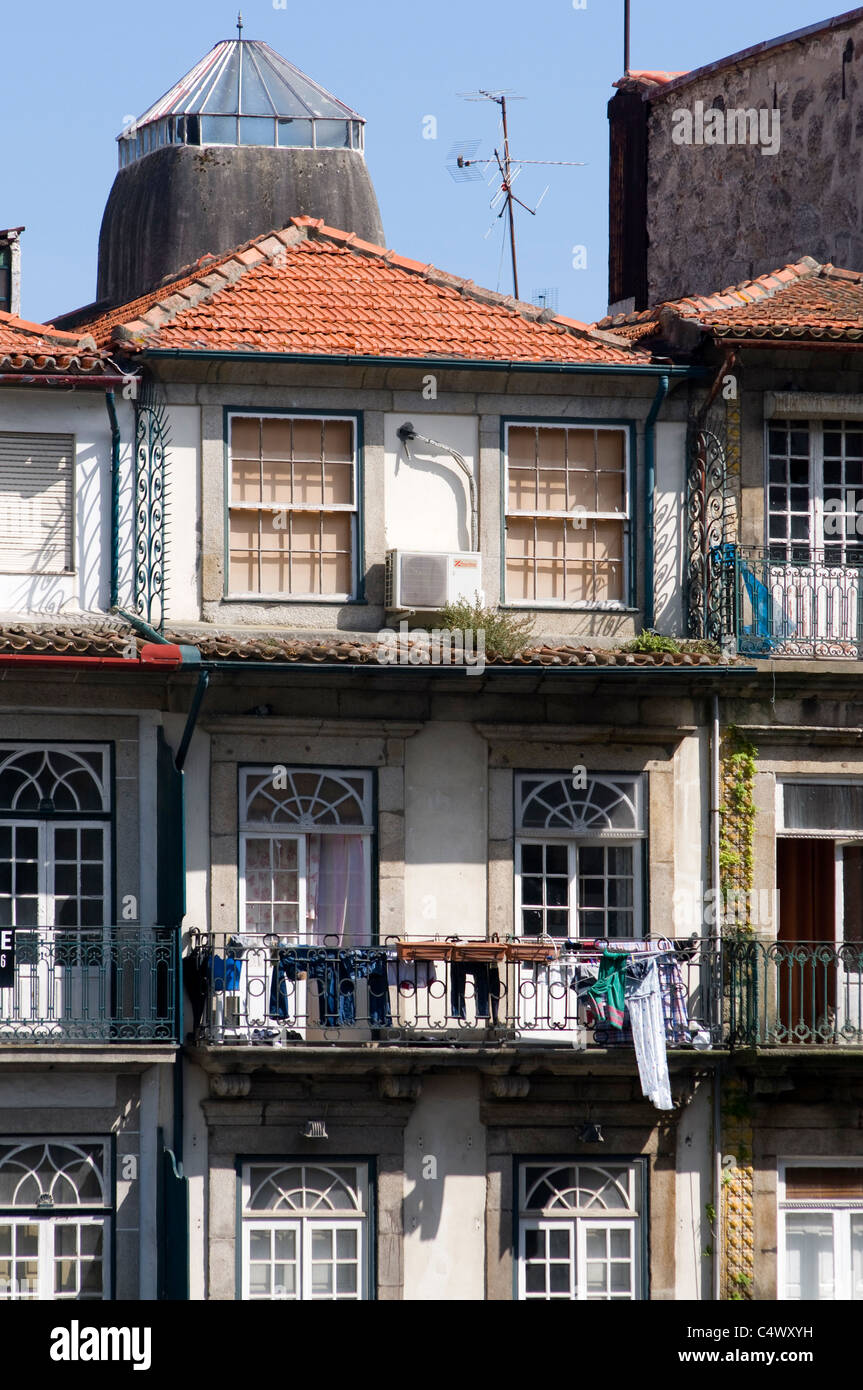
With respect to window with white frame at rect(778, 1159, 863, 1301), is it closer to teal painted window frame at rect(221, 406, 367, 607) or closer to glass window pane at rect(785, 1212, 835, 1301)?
glass window pane at rect(785, 1212, 835, 1301)

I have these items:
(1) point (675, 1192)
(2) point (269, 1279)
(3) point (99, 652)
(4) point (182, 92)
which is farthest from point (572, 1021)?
(4) point (182, 92)

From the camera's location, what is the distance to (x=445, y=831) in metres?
22.8

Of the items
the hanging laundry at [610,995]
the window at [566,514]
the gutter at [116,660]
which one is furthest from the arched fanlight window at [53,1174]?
the window at [566,514]

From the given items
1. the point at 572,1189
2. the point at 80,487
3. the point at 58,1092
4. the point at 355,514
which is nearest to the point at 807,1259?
the point at 572,1189

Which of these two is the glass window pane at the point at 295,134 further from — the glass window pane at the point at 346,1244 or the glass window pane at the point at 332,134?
the glass window pane at the point at 346,1244

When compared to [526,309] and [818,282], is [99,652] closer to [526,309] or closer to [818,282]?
[526,309]

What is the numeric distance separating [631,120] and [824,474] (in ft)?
24.1

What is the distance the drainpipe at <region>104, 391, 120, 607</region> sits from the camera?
22.9 metres

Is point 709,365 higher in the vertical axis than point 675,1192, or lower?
higher

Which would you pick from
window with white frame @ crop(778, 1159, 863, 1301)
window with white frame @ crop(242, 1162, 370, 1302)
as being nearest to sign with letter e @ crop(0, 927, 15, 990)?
window with white frame @ crop(242, 1162, 370, 1302)

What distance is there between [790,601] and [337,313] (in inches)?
183

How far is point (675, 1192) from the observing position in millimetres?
22562

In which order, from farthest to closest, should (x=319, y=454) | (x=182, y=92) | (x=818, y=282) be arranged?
(x=182, y=92), (x=818, y=282), (x=319, y=454)

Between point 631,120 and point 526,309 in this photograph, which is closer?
point 526,309
